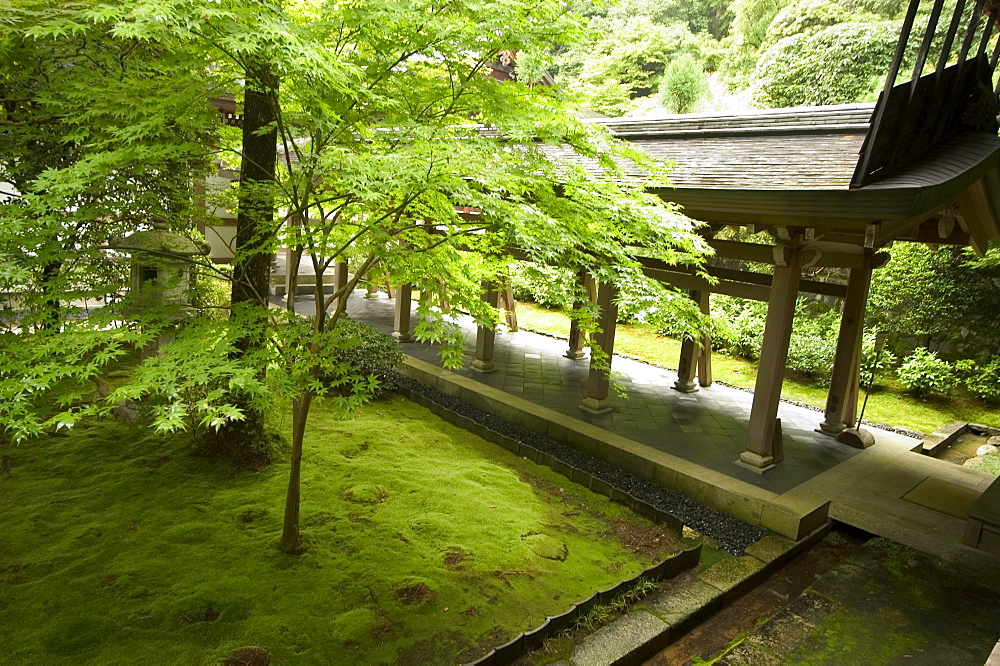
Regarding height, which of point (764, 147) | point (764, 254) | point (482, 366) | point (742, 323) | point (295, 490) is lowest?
point (482, 366)

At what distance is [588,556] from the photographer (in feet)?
15.9

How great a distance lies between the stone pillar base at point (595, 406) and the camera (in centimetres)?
807

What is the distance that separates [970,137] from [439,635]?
7335mm

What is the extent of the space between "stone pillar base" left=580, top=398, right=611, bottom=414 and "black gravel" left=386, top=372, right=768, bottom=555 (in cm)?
88

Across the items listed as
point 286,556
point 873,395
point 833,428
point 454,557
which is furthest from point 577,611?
point 873,395

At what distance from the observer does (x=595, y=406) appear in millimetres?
8078

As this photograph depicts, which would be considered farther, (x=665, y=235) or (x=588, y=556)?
(x=588, y=556)

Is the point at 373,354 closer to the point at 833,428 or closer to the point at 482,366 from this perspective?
the point at 482,366

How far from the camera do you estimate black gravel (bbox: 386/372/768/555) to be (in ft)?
18.2

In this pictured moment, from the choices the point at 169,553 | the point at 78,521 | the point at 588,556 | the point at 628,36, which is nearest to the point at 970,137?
the point at 588,556

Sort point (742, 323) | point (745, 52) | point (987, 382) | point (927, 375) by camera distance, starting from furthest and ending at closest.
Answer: point (745, 52), point (742, 323), point (927, 375), point (987, 382)

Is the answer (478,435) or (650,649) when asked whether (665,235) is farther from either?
(478,435)

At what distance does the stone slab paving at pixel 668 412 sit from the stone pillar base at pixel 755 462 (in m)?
0.09

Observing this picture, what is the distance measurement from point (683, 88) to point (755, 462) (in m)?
15.0
